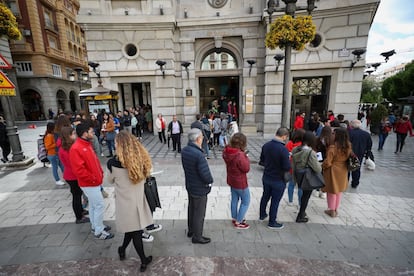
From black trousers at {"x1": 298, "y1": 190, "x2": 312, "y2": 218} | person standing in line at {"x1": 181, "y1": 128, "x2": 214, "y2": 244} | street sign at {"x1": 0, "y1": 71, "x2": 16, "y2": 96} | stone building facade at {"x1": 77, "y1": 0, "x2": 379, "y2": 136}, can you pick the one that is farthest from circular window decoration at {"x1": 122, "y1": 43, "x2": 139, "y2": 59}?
black trousers at {"x1": 298, "y1": 190, "x2": 312, "y2": 218}

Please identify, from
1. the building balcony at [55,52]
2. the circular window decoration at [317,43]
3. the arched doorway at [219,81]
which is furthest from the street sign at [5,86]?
the building balcony at [55,52]

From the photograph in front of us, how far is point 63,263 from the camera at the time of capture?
8.86 feet

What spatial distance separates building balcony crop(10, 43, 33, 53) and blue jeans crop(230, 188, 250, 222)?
3141 cm

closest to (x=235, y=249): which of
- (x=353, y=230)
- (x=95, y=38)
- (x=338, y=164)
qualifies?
(x=353, y=230)

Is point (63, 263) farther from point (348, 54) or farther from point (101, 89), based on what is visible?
point (348, 54)

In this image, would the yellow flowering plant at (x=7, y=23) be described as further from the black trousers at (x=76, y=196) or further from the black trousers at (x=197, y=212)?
the black trousers at (x=197, y=212)

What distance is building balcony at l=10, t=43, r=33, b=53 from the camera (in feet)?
72.4

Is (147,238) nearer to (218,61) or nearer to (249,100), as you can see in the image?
(249,100)

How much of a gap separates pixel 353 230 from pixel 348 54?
30.1 feet

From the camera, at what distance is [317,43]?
9359 mm

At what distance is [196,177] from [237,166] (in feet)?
A: 2.28

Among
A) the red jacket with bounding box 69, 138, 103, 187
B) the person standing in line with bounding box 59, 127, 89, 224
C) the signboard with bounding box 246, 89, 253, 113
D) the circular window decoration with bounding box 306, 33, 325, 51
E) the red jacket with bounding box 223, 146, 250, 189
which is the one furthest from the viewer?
the signboard with bounding box 246, 89, 253, 113

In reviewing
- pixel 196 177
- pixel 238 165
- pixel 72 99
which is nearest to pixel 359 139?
pixel 238 165

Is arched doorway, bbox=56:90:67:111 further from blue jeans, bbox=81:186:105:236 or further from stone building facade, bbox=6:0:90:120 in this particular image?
blue jeans, bbox=81:186:105:236
